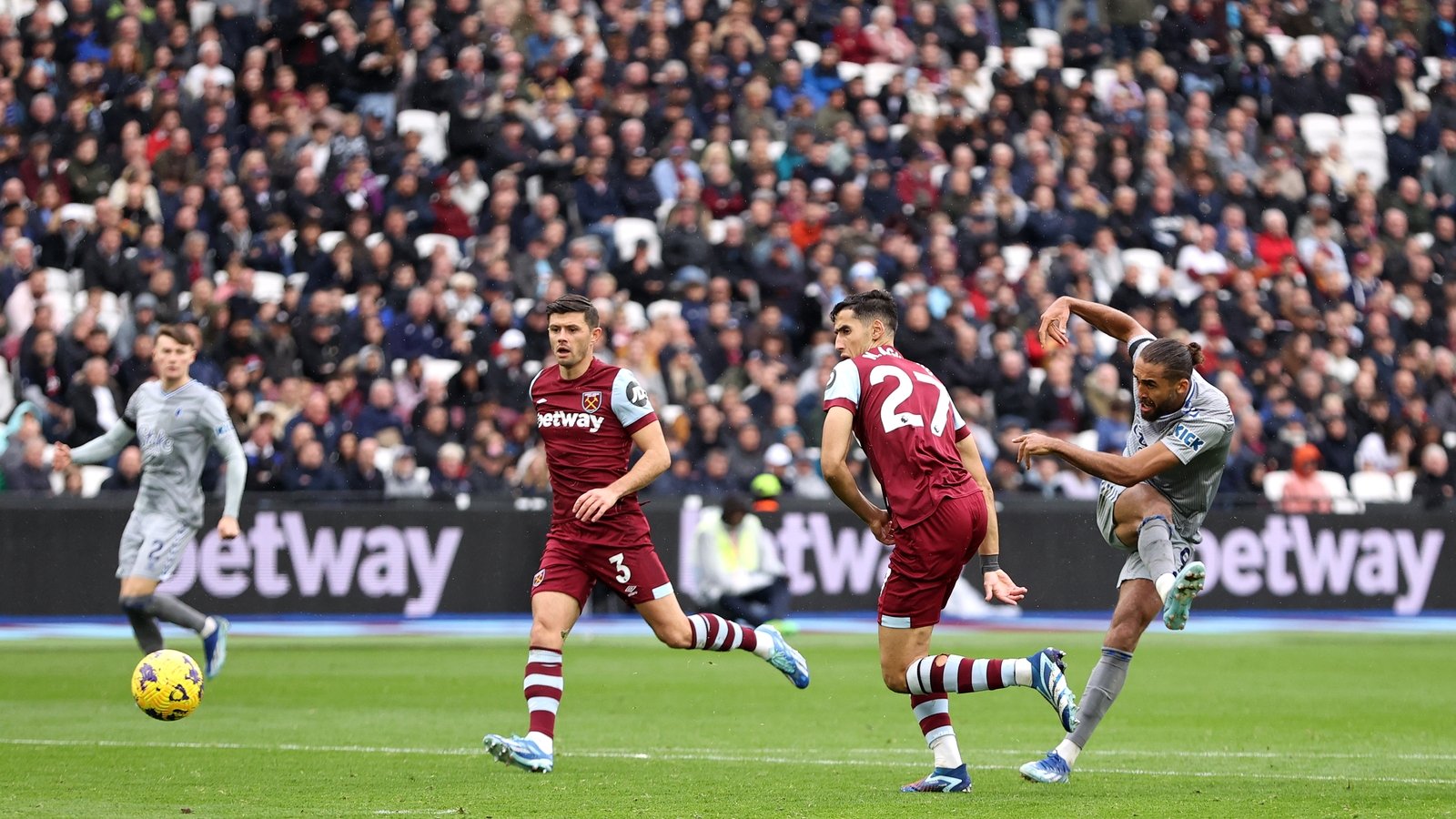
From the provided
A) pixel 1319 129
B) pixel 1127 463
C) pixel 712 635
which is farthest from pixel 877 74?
pixel 1127 463

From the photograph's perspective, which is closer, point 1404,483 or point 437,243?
point 437,243

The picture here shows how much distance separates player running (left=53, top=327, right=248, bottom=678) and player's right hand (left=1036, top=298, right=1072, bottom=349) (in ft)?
19.6

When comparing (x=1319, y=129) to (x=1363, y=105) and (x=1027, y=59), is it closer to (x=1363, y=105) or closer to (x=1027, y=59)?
(x=1363, y=105)

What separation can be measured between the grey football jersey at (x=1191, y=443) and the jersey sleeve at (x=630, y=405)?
2412 millimetres

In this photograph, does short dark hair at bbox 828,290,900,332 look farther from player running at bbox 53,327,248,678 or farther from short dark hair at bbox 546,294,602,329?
player running at bbox 53,327,248,678

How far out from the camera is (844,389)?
30.0 ft

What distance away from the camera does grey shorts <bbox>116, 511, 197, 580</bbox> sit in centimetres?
1338

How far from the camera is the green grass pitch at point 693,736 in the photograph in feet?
A: 28.6

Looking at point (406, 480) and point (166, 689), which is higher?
point (166, 689)

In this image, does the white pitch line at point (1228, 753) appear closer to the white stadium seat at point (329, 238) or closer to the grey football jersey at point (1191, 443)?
the grey football jersey at point (1191, 443)

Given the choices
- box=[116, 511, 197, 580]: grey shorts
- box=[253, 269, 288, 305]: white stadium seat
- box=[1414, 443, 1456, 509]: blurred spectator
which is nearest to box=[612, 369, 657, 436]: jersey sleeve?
box=[116, 511, 197, 580]: grey shorts

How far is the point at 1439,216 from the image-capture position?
29.2 meters

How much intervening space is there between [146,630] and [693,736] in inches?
160

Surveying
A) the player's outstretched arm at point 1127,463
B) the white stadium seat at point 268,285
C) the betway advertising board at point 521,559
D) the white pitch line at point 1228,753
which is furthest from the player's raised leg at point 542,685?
the white stadium seat at point 268,285
